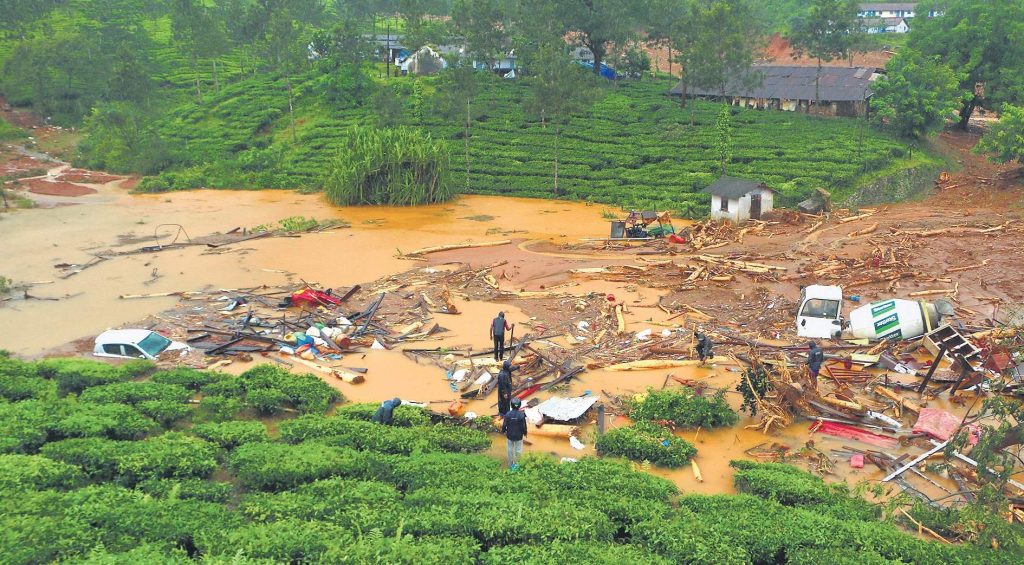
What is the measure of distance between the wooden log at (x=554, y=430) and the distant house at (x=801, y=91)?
38.5 m

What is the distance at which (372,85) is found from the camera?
58.0 metres

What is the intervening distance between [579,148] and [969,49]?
82.1 feet

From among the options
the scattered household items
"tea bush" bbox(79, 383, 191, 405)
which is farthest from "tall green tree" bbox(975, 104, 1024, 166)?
"tea bush" bbox(79, 383, 191, 405)

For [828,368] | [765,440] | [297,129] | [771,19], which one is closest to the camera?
[765,440]

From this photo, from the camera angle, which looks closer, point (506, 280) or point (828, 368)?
point (828, 368)

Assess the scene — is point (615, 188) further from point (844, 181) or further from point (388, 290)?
point (388, 290)

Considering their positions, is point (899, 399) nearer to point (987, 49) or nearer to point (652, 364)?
point (652, 364)

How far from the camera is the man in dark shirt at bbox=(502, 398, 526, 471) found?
1364 centimetres

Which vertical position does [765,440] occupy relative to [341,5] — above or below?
below

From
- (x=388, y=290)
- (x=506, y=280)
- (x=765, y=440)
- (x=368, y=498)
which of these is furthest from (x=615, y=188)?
(x=368, y=498)

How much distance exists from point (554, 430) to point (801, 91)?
43792mm

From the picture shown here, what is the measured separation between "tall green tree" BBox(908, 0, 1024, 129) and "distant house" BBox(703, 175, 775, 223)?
2015cm

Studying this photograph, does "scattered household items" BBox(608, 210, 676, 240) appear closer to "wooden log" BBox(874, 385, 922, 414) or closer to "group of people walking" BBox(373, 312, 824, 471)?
"group of people walking" BBox(373, 312, 824, 471)

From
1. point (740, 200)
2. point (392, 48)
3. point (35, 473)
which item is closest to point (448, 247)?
point (740, 200)
